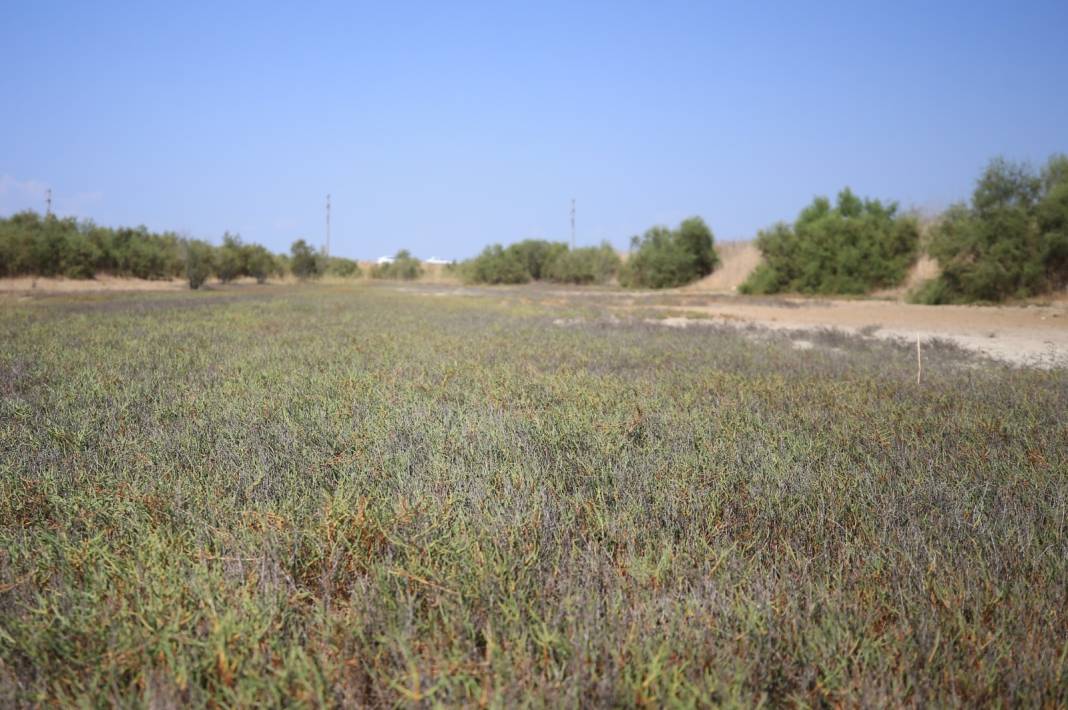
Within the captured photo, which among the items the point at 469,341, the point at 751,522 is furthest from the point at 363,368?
the point at 751,522

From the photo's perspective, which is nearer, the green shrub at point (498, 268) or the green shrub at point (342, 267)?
the green shrub at point (498, 268)

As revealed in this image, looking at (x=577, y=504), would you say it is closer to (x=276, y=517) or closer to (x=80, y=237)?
(x=276, y=517)

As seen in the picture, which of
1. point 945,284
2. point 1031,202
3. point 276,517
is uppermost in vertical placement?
point 1031,202

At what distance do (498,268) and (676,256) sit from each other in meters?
19.1

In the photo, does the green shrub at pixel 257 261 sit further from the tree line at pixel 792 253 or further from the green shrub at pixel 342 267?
the green shrub at pixel 342 267

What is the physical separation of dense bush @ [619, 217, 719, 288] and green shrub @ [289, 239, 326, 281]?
97.5 ft

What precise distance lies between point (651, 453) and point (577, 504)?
83 cm

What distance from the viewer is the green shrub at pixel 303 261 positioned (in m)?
56.2

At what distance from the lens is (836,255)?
3281 centimetres

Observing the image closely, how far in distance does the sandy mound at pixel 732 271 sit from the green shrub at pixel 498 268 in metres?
18.3

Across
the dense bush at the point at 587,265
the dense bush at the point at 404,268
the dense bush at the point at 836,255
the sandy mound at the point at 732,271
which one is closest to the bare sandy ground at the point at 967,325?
the dense bush at the point at 836,255

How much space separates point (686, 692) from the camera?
143 centimetres

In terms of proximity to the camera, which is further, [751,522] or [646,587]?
[751,522]

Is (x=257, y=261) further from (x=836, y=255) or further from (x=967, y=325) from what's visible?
Result: (x=967, y=325)
